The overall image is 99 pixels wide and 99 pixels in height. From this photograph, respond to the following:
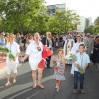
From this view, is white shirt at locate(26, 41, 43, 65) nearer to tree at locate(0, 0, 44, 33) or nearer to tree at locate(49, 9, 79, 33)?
tree at locate(0, 0, 44, 33)

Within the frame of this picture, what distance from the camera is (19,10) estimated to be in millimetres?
28609

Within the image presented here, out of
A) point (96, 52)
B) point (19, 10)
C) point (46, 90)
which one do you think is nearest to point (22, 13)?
point (19, 10)

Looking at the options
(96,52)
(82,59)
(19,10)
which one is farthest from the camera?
(19,10)

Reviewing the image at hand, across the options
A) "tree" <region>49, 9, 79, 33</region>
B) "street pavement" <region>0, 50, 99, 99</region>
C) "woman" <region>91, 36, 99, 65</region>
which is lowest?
"street pavement" <region>0, 50, 99, 99</region>

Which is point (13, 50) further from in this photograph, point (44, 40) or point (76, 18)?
point (76, 18)

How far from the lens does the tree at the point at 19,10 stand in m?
28.2

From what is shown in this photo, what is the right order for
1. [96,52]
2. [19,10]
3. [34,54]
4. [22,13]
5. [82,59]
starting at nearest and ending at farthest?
[82,59]
[34,54]
[96,52]
[22,13]
[19,10]

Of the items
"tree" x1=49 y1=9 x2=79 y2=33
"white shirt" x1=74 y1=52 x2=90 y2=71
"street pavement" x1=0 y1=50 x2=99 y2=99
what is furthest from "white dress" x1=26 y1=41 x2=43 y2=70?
"tree" x1=49 y1=9 x2=79 y2=33

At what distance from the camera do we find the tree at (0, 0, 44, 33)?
28156 mm

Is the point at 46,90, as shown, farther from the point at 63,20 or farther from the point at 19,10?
the point at 63,20

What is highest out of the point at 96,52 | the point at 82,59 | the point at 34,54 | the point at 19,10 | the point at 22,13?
the point at 19,10

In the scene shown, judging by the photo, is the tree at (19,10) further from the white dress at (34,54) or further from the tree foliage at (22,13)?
the white dress at (34,54)

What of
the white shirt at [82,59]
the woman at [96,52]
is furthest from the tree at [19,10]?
the white shirt at [82,59]

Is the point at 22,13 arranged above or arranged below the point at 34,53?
above
